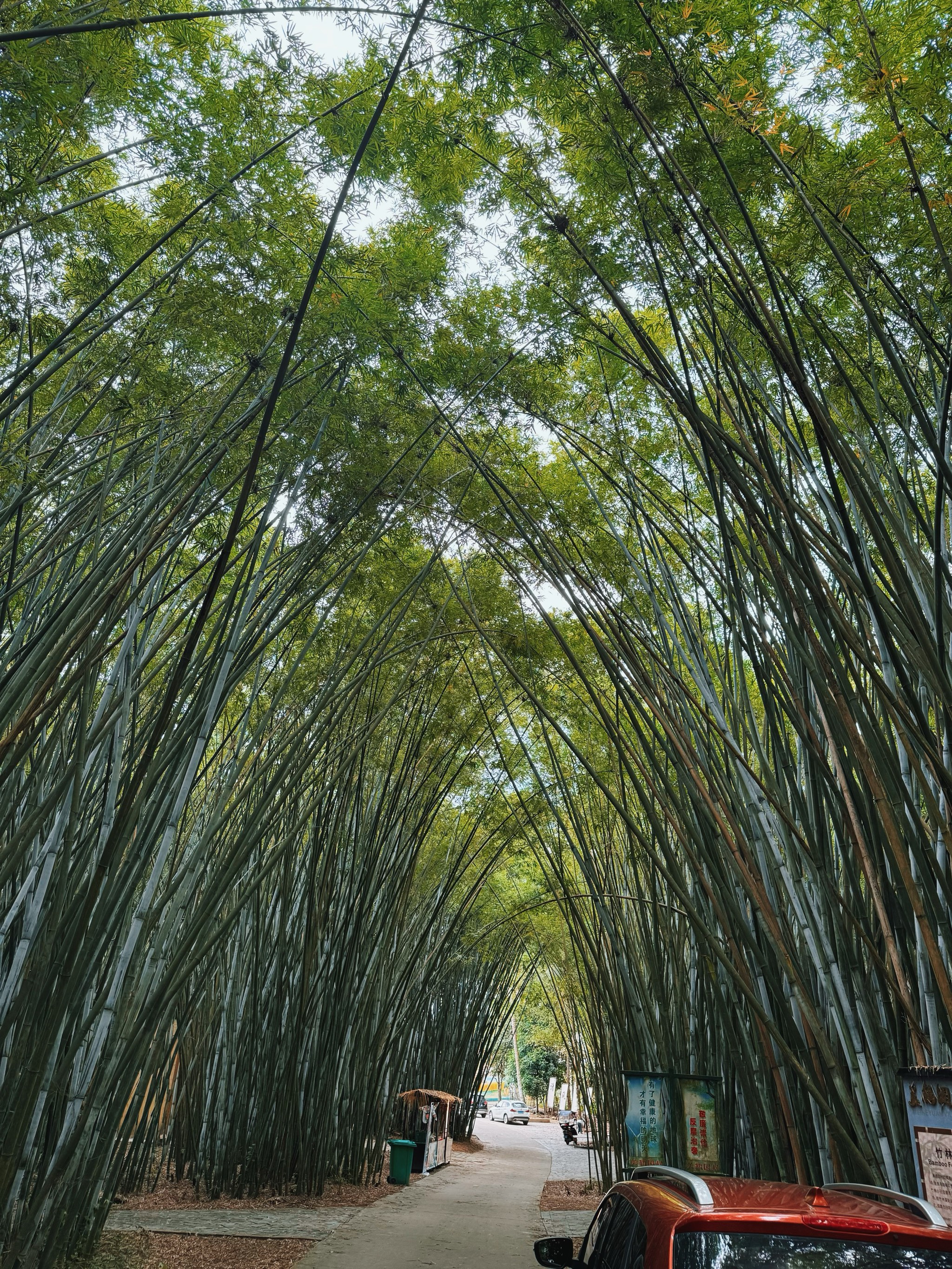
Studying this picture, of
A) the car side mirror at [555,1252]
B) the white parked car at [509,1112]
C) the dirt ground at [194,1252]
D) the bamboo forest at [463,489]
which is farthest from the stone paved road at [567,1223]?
the white parked car at [509,1112]

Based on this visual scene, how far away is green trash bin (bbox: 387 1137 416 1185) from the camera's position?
20.6ft

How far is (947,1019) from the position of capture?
1790 millimetres

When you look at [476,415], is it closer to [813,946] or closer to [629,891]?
[813,946]

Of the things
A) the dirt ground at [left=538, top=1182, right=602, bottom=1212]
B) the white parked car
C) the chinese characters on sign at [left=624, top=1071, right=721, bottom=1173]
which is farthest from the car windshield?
the white parked car

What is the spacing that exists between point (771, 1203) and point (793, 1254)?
0.11 meters

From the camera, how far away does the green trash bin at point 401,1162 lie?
20.6 ft

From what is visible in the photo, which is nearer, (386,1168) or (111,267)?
(111,267)

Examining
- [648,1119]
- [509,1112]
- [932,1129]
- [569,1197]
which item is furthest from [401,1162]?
[509,1112]

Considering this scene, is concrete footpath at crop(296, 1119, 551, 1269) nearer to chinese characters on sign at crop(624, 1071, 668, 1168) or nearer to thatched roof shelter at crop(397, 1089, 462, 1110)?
thatched roof shelter at crop(397, 1089, 462, 1110)

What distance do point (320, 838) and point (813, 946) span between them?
338 centimetres

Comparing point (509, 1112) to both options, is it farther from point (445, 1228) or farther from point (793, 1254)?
point (793, 1254)

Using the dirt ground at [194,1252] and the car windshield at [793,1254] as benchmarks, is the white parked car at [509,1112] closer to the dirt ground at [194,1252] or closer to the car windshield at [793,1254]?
the dirt ground at [194,1252]

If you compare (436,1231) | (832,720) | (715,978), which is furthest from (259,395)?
(436,1231)

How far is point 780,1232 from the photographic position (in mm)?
1134
